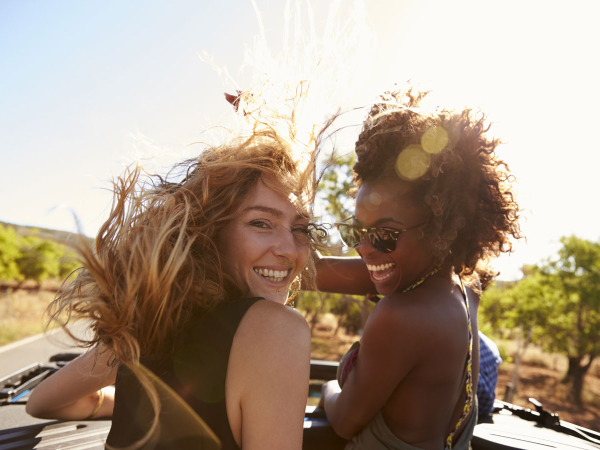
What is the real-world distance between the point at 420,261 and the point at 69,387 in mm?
1882

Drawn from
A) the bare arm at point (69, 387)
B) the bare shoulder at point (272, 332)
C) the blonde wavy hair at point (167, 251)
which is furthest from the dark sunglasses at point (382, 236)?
the bare arm at point (69, 387)

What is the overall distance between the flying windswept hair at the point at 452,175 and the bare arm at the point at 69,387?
169 cm

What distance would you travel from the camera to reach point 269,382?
1.12 m

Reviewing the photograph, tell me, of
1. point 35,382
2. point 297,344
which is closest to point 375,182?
point 297,344

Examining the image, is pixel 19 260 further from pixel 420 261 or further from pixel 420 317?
pixel 420 317

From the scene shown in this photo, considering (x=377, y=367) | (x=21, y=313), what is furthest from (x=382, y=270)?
(x=21, y=313)

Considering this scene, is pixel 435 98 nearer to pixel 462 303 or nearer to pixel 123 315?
pixel 462 303

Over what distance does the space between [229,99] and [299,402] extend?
162 cm

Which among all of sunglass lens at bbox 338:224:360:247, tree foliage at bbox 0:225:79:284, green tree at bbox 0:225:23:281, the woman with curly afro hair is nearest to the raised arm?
sunglass lens at bbox 338:224:360:247

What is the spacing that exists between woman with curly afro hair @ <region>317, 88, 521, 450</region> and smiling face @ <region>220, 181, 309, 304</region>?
1.57 ft

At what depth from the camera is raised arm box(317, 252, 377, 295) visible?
262cm

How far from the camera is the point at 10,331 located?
1114 cm

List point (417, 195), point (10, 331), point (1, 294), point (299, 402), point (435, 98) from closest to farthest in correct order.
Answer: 1. point (299, 402)
2. point (417, 195)
3. point (435, 98)
4. point (10, 331)
5. point (1, 294)

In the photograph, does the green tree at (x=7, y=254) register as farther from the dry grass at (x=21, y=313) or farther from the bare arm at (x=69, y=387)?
the bare arm at (x=69, y=387)
